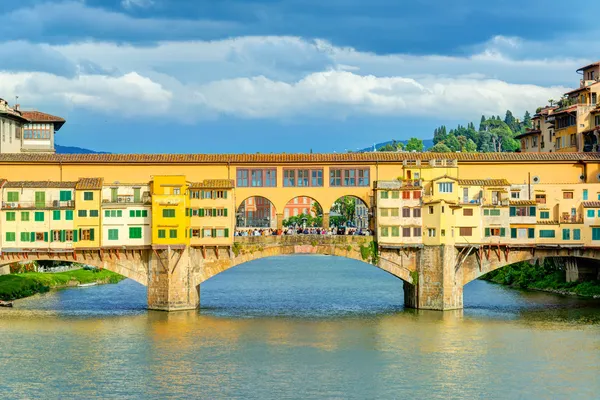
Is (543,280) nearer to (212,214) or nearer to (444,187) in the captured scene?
(444,187)

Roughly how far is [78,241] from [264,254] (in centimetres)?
1112

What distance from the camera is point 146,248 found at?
63.3 metres

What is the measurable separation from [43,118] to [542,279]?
42975 mm

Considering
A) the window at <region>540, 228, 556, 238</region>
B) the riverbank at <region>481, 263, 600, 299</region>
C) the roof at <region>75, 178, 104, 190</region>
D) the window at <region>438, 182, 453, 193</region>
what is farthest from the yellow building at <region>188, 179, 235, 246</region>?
the riverbank at <region>481, 263, 600, 299</region>

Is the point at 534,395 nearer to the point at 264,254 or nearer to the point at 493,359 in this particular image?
the point at 493,359

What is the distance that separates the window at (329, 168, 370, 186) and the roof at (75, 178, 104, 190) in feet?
47.6

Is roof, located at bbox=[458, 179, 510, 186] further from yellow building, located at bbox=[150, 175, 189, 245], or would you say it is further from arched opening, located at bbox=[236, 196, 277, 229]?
arched opening, located at bbox=[236, 196, 277, 229]

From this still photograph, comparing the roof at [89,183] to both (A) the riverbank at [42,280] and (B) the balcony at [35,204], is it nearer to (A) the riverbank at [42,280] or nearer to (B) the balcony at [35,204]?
(B) the balcony at [35,204]

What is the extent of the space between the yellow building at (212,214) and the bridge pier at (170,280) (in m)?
1.50

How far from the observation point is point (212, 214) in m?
64.4

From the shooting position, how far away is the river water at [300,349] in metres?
42.5

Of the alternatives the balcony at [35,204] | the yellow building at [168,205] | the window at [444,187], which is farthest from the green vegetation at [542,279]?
the balcony at [35,204]

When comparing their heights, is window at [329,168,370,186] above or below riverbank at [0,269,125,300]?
above

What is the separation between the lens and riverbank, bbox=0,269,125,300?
7131 centimetres
